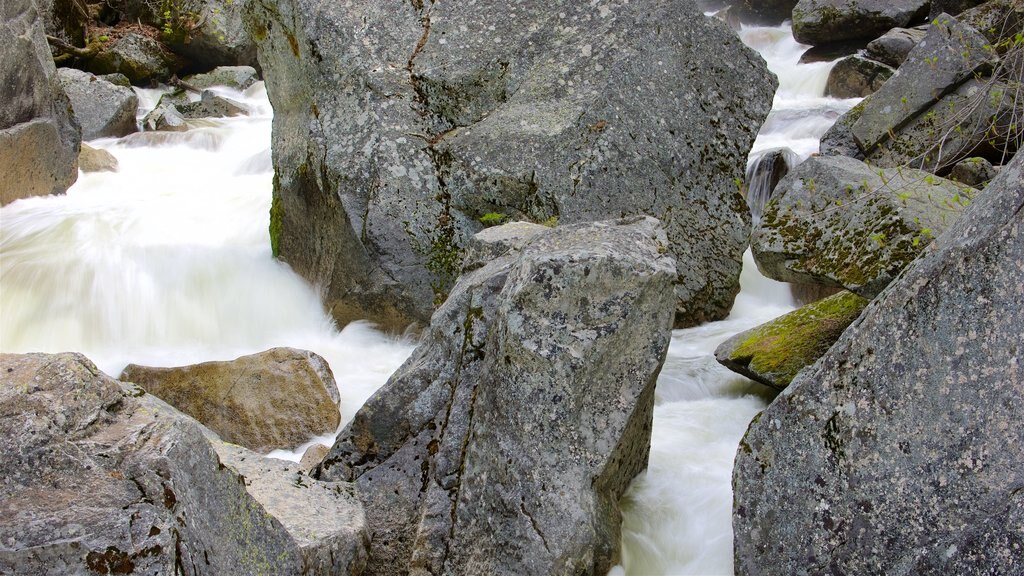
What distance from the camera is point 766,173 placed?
380 inches

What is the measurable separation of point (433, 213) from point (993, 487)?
4622 millimetres

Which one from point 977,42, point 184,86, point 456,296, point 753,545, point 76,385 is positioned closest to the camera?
point 76,385

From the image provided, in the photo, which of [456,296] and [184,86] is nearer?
[456,296]

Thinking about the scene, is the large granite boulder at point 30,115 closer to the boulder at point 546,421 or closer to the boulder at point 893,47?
the boulder at point 546,421

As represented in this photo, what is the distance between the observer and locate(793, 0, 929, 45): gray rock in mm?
15281

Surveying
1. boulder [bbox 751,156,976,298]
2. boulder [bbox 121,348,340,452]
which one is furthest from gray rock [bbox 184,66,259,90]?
boulder [bbox 751,156,976,298]

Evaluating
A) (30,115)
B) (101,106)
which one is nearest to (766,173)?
(30,115)

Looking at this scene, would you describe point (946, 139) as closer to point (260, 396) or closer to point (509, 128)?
point (509, 128)

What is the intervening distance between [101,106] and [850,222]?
39.9 feet

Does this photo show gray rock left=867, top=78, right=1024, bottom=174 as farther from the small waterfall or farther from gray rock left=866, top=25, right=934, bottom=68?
gray rock left=866, top=25, right=934, bottom=68

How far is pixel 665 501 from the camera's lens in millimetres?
4234

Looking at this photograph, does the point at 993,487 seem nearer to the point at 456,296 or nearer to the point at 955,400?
the point at 955,400

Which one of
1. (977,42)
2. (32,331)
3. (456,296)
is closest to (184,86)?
(32,331)

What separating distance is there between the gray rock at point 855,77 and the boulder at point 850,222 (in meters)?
8.49
